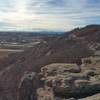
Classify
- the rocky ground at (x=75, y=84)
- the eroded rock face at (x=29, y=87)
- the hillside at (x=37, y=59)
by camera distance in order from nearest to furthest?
the rocky ground at (x=75, y=84)
the eroded rock face at (x=29, y=87)
the hillside at (x=37, y=59)

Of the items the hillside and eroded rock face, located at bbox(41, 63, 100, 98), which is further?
the hillside

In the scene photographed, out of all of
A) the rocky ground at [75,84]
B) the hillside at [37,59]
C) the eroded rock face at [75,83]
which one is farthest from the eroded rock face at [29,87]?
the eroded rock face at [75,83]

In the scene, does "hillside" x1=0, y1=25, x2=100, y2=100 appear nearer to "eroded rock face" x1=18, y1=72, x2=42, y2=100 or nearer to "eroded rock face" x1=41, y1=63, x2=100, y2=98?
"eroded rock face" x1=18, y1=72, x2=42, y2=100

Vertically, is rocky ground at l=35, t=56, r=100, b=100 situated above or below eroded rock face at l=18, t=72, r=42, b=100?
above

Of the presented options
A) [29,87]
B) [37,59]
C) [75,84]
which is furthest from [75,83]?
[37,59]

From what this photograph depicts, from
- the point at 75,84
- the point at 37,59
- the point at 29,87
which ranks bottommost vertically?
the point at 29,87

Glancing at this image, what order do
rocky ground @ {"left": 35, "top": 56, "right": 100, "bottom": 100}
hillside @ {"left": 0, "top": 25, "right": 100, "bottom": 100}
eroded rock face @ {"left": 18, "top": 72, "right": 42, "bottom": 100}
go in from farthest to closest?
hillside @ {"left": 0, "top": 25, "right": 100, "bottom": 100}, eroded rock face @ {"left": 18, "top": 72, "right": 42, "bottom": 100}, rocky ground @ {"left": 35, "top": 56, "right": 100, "bottom": 100}

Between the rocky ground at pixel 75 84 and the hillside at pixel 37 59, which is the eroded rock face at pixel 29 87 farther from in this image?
the rocky ground at pixel 75 84

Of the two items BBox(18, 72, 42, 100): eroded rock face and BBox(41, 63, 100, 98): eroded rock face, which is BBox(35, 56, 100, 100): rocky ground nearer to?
BBox(41, 63, 100, 98): eroded rock face

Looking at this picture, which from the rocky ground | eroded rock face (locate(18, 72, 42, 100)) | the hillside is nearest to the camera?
the rocky ground

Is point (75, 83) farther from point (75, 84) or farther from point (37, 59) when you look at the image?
point (37, 59)

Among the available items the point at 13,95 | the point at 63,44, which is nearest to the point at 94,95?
the point at 13,95

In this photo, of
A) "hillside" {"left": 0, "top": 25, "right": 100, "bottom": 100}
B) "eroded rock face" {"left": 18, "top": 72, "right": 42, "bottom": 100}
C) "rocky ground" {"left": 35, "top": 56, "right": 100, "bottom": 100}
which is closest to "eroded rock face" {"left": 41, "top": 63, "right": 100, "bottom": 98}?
"rocky ground" {"left": 35, "top": 56, "right": 100, "bottom": 100}

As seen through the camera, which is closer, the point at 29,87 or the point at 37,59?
the point at 29,87
